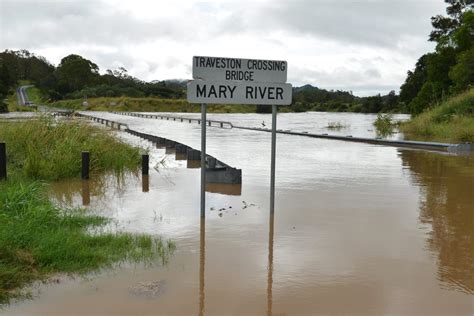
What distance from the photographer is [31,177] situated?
10.4m

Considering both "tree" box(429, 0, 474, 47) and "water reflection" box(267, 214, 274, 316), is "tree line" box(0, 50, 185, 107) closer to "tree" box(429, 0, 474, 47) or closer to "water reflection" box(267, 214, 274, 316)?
"tree" box(429, 0, 474, 47)

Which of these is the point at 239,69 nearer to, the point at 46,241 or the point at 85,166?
the point at 46,241

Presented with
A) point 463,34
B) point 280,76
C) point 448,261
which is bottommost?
point 448,261

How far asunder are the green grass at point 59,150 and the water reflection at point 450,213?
7.09 m

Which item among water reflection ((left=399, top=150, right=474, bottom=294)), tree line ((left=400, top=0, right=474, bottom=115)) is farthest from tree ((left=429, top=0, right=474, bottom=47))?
water reflection ((left=399, top=150, right=474, bottom=294))

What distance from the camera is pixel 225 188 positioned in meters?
10.0

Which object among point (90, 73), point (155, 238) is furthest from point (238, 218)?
point (90, 73)

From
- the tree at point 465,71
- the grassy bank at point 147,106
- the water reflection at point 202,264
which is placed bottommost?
the water reflection at point 202,264

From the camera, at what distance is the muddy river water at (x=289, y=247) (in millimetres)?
4336

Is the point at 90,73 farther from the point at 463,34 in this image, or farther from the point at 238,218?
the point at 238,218

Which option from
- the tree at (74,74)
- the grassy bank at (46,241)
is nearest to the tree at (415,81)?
the grassy bank at (46,241)

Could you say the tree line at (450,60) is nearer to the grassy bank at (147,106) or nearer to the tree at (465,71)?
the tree at (465,71)

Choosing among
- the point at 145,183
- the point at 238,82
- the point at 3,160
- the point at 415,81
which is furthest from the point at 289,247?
the point at 415,81

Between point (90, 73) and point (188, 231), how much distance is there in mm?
133349
